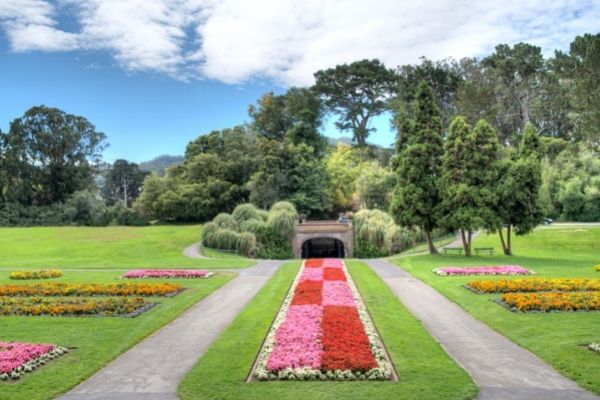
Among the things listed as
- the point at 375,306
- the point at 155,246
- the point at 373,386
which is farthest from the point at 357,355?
the point at 155,246

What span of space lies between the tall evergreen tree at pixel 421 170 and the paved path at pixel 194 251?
50.3 feet

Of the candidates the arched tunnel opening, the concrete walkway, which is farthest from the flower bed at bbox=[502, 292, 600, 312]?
the arched tunnel opening

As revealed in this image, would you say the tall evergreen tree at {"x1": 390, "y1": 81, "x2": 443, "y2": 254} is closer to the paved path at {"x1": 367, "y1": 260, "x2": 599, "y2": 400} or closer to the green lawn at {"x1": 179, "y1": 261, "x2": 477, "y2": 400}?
the paved path at {"x1": 367, "y1": 260, "x2": 599, "y2": 400}

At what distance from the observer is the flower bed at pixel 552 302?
15.9m

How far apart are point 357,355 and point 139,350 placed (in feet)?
17.6

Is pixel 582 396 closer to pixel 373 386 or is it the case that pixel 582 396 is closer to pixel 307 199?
pixel 373 386

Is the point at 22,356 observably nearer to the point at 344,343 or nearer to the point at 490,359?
the point at 344,343

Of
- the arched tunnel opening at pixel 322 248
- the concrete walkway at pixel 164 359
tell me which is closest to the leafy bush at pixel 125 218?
the arched tunnel opening at pixel 322 248

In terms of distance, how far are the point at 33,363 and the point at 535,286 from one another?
1777 centimetres

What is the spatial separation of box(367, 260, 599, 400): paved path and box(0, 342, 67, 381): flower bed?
9.18m

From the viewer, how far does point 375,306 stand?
56.0 ft

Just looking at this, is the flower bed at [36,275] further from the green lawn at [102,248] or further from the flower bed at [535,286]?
the flower bed at [535,286]

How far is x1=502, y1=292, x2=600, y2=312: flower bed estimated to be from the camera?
1594 centimetres

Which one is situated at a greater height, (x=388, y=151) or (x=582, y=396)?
(x=388, y=151)
